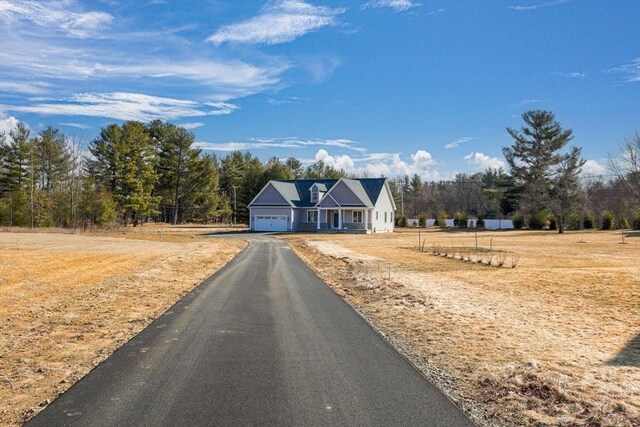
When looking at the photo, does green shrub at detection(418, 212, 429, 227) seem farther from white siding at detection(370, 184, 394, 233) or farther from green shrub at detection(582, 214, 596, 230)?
green shrub at detection(582, 214, 596, 230)

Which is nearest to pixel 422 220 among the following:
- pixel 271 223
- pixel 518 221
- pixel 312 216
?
pixel 518 221

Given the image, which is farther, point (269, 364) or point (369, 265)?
point (369, 265)

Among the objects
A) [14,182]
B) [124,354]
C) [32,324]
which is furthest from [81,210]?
[124,354]

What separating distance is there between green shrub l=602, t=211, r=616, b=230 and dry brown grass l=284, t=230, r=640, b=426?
47.1 m

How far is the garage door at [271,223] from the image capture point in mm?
59188

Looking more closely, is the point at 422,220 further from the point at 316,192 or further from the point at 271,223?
the point at 271,223

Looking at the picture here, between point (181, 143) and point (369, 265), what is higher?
point (181, 143)

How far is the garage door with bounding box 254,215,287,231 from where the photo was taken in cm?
5919

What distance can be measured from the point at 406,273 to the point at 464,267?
11.4 ft

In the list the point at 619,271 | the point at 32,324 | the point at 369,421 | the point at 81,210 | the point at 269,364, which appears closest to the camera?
the point at 369,421

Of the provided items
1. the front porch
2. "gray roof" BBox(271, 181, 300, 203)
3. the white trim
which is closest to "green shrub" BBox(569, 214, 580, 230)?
the front porch

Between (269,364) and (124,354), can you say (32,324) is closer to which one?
(124,354)

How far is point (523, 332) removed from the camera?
8.89 meters

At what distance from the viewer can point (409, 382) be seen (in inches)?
229
